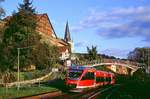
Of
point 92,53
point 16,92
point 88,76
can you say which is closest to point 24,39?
point 88,76

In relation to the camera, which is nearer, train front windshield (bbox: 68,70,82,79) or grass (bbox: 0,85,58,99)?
grass (bbox: 0,85,58,99)

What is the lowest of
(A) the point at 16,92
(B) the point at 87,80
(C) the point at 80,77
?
(A) the point at 16,92

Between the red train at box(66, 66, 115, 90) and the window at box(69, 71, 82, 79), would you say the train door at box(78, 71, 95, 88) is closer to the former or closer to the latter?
the red train at box(66, 66, 115, 90)

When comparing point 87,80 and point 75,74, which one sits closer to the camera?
point 75,74

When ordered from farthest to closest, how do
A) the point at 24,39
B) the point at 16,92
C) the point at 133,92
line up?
the point at 24,39 → the point at 133,92 → the point at 16,92

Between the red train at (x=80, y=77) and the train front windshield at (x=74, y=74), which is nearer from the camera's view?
the red train at (x=80, y=77)

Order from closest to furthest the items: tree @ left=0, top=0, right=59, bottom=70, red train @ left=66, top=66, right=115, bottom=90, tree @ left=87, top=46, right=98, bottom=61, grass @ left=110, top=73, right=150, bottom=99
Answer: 1. grass @ left=110, top=73, right=150, bottom=99
2. red train @ left=66, top=66, right=115, bottom=90
3. tree @ left=0, top=0, right=59, bottom=70
4. tree @ left=87, top=46, right=98, bottom=61

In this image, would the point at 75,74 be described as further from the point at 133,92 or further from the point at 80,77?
the point at 133,92

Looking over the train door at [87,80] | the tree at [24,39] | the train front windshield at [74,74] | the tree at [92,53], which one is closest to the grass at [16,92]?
the train front windshield at [74,74]

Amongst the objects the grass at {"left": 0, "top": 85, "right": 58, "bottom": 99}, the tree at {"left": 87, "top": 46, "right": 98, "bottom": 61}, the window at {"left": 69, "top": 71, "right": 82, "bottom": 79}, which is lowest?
the grass at {"left": 0, "top": 85, "right": 58, "bottom": 99}

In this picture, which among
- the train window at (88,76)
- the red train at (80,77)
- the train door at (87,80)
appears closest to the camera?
the red train at (80,77)

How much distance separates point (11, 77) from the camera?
98.8 m

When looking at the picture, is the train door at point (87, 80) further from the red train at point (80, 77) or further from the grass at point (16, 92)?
the grass at point (16, 92)

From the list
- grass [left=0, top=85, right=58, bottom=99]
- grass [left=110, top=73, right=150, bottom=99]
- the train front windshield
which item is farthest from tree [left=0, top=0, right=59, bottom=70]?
the train front windshield
